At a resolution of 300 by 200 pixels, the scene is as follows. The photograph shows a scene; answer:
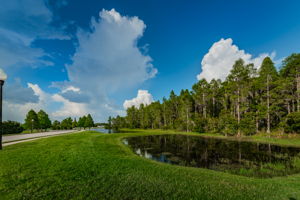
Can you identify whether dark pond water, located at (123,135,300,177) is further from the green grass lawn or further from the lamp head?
the lamp head

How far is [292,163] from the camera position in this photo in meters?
9.82

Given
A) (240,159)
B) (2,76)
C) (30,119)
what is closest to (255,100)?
(240,159)

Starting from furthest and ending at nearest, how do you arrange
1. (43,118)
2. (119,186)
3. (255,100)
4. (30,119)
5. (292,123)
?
(43,118) → (30,119) → (255,100) → (292,123) → (119,186)

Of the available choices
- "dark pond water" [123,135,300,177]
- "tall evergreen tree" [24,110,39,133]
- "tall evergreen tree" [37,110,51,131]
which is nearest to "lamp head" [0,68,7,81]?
"dark pond water" [123,135,300,177]

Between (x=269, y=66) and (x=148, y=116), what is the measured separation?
168 feet

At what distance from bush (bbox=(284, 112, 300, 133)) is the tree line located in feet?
200

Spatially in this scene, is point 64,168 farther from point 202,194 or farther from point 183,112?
point 183,112

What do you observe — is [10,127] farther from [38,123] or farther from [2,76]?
[2,76]

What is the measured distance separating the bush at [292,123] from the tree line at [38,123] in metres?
61.0

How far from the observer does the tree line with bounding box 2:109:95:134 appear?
114 ft

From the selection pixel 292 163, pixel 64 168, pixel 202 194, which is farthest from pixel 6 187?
pixel 292 163

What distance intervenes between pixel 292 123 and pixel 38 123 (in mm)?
67691

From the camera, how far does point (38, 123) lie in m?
42.2

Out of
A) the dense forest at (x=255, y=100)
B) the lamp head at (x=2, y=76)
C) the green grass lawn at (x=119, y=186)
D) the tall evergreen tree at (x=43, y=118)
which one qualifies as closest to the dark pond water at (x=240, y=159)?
the green grass lawn at (x=119, y=186)
